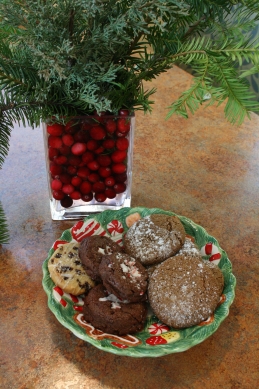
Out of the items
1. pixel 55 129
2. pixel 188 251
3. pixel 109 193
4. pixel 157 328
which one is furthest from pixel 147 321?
pixel 55 129

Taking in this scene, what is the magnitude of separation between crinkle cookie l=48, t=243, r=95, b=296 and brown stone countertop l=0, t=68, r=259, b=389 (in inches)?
2.9

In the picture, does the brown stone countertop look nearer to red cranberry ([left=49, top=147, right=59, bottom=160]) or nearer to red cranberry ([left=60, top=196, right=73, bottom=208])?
red cranberry ([left=60, top=196, right=73, bottom=208])

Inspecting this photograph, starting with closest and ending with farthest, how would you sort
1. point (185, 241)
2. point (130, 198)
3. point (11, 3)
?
point (11, 3), point (185, 241), point (130, 198)

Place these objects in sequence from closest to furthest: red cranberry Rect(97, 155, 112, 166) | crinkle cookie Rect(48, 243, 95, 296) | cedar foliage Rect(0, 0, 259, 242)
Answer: cedar foliage Rect(0, 0, 259, 242) < crinkle cookie Rect(48, 243, 95, 296) < red cranberry Rect(97, 155, 112, 166)

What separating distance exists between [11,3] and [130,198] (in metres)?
0.49

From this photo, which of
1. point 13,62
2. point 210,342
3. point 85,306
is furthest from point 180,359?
point 13,62

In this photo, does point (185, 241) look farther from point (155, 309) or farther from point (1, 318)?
point (1, 318)

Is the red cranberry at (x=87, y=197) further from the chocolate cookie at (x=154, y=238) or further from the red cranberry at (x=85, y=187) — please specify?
the chocolate cookie at (x=154, y=238)

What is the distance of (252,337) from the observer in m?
0.71

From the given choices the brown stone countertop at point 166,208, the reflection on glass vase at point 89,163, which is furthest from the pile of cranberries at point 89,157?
the brown stone countertop at point 166,208

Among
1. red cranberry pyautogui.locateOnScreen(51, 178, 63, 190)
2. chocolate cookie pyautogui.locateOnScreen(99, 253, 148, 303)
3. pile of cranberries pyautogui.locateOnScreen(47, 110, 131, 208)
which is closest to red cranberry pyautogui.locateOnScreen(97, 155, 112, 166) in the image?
pile of cranberries pyautogui.locateOnScreen(47, 110, 131, 208)

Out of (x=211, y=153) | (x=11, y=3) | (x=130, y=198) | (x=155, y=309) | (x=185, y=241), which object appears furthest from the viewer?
(x=211, y=153)

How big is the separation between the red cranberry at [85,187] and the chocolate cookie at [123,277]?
194 mm

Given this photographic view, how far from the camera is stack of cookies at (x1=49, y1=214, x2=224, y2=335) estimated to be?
2.17ft
